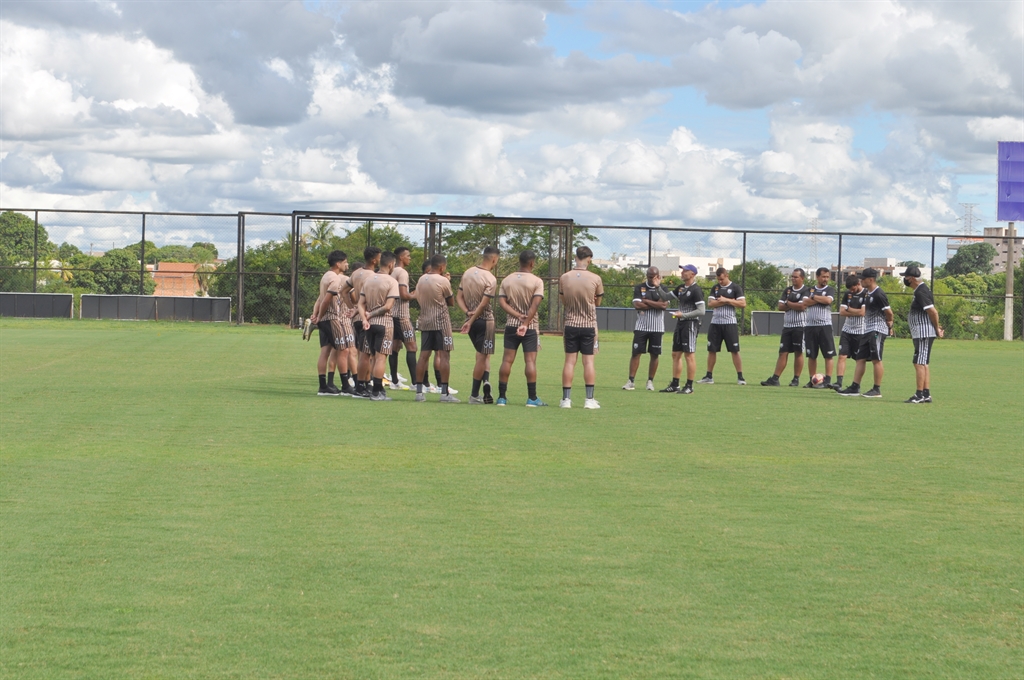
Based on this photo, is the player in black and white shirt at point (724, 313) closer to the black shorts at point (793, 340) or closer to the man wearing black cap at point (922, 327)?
the black shorts at point (793, 340)

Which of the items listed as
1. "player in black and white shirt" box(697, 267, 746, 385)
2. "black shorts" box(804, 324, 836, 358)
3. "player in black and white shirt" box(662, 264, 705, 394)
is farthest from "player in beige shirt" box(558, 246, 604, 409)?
"black shorts" box(804, 324, 836, 358)

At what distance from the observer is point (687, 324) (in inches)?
691

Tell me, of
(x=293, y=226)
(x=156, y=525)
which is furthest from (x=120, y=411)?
(x=293, y=226)

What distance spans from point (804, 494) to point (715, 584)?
112 inches

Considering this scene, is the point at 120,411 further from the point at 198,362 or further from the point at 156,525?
the point at 198,362

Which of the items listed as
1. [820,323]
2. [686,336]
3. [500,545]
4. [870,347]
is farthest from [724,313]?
[500,545]

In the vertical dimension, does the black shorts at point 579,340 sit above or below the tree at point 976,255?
below

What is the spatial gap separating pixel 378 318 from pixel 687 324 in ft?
16.9

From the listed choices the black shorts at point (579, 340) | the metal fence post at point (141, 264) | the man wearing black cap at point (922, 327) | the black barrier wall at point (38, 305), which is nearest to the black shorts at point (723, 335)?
the man wearing black cap at point (922, 327)

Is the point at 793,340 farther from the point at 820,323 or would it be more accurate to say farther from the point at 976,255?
the point at 976,255

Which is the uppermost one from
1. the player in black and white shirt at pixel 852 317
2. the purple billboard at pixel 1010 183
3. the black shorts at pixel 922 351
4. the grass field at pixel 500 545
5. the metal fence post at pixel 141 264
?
the purple billboard at pixel 1010 183

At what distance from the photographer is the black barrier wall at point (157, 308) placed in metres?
38.1

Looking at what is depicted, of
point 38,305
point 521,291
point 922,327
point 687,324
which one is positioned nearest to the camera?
point 521,291

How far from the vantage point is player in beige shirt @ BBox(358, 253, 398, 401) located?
14742 millimetres
